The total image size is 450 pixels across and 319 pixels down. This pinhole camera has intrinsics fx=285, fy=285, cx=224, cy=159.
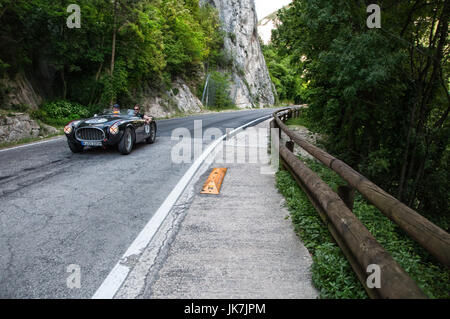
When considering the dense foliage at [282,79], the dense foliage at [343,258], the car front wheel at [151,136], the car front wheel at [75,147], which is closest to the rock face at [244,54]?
the dense foliage at [282,79]

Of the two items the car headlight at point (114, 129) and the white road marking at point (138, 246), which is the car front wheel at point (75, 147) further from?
the white road marking at point (138, 246)

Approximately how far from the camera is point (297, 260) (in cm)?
279

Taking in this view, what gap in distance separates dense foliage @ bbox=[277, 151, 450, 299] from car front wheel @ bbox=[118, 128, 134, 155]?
182 inches

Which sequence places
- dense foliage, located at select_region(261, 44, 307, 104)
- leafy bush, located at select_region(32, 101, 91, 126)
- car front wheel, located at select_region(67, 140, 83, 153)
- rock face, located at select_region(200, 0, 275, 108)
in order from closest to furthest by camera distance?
car front wheel, located at select_region(67, 140, 83, 153) → leafy bush, located at select_region(32, 101, 91, 126) → rock face, located at select_region(200, 0, 275, 108) → dense foliage, located at select_region(261, 44, 307, 104)

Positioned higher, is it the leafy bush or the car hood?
the leafy bush

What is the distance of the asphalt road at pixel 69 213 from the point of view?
2480mm

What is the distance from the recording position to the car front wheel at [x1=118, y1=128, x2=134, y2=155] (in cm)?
718

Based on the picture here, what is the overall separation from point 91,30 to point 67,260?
59.0ft

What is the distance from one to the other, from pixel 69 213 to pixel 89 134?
146 inches

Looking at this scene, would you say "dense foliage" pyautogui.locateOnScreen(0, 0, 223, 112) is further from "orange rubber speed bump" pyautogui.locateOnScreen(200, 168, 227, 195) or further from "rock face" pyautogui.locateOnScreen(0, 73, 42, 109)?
"orange rubber speed bump" pyautogui.locateOnScreen(200, 168, 227, 195)

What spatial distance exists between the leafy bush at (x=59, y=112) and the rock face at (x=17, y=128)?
1385 mm

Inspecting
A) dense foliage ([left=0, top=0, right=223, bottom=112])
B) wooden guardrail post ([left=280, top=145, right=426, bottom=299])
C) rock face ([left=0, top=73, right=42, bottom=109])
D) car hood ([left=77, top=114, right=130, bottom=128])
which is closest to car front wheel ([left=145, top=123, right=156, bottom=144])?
car hood ([left=77, top=114, right=130, bottom=128])

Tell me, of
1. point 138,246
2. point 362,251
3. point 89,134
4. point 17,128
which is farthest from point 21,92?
point 362,251

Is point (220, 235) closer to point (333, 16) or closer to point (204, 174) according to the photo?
point (204, 174)
